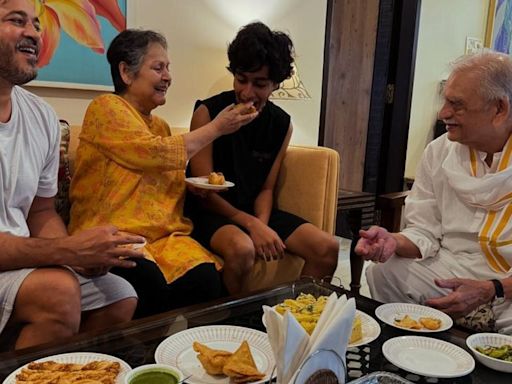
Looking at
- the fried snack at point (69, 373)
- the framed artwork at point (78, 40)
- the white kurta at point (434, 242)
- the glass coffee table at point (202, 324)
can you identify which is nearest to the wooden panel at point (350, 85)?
the framed artwork at point (78, 40)

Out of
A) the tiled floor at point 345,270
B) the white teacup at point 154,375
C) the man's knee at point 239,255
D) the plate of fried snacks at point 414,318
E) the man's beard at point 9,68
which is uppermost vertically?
the man's beard at point 9,68

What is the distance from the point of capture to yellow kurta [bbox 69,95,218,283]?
66.8 inches

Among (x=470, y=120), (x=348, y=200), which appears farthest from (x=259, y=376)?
(x=348, y=200)

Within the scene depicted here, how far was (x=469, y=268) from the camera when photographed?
1.65 metres

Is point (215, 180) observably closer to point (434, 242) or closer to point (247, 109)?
point (247, 109)

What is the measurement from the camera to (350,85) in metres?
4.31

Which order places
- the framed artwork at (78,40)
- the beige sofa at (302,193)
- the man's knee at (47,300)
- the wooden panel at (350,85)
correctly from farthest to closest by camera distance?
the wooden panel at (350,85) < the framed artwork at (78,40) < the beige sofa at (302,193) < the man's knee at (47,300)

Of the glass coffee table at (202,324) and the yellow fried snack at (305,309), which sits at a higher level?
the yellow fried snack at (305,309)

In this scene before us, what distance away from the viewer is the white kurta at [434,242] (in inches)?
65.6

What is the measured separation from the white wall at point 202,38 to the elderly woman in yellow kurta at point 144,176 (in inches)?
25.1

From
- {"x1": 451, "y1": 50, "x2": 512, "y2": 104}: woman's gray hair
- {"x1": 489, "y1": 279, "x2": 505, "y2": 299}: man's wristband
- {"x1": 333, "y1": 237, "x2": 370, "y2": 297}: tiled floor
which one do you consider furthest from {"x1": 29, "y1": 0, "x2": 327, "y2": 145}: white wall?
{"x1": 489, "y1": 279, "x2": 505, "y2": 299}: man's wristband

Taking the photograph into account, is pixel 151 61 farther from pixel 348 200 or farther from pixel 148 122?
pixel 348 200

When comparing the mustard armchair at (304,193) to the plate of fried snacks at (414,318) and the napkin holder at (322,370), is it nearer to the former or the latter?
the plate of fried snacks at (414,318)

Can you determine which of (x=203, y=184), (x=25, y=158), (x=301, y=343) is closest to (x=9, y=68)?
(x=25, y=158)
